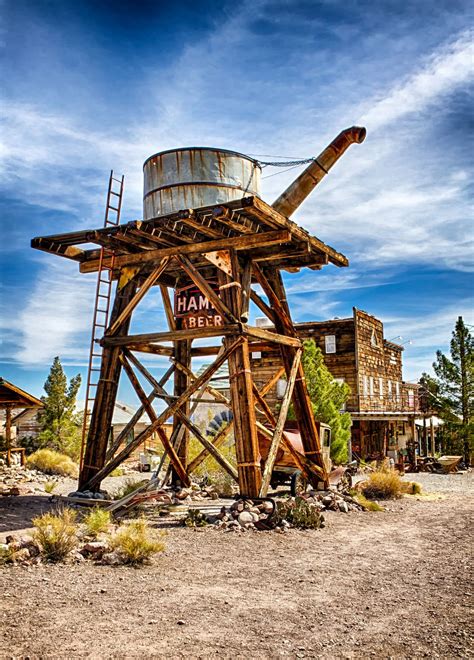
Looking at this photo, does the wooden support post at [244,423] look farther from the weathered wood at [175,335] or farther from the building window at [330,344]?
the building window at [330,344]

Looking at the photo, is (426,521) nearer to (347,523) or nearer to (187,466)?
(347,523)

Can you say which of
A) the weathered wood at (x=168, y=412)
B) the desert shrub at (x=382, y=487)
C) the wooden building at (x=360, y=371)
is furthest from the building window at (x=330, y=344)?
the weathered wood at (x=168, y=412)

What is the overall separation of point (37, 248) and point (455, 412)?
110 feet

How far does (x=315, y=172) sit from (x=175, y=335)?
193 inches

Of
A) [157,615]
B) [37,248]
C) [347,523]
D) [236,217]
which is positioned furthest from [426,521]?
[37,248]

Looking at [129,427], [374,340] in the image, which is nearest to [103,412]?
[129,427]

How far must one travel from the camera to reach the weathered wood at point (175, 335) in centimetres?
1292

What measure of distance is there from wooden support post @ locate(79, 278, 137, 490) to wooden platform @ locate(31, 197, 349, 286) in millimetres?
1615

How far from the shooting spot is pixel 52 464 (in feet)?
82.9

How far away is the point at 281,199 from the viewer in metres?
14.8

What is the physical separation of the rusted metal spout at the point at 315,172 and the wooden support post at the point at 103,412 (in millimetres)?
4547

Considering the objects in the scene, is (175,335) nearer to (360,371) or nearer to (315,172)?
(315,172)

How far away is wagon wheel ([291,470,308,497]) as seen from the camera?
48.0 feet

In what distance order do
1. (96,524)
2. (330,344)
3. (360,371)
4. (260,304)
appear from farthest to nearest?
1. (330,344)
2. (360,371)
3. (260,304)
4. (96,524)
